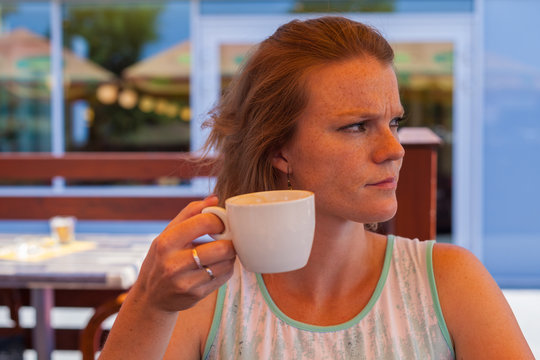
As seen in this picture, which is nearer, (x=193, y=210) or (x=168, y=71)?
(x=193, y=210)

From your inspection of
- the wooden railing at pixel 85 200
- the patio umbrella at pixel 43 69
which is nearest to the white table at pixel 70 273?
the wooden railing at pixel 85 200

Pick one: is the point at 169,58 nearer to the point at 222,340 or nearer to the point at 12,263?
the point at 12,263

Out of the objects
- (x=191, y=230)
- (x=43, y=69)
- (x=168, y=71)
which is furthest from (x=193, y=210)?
(x=43, y=69)

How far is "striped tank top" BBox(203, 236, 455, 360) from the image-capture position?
1.18m

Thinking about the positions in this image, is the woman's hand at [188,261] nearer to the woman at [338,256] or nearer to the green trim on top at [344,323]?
the woman at [338,256]

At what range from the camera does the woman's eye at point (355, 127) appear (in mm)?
1171

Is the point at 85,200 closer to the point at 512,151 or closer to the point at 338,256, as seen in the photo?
the point at 338,256

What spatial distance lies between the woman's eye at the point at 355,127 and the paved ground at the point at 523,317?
2863mm

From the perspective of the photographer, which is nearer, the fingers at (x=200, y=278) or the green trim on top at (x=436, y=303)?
the fingers at (x=200, y=278)

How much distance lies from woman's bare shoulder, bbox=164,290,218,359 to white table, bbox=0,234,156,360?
1.02 meters

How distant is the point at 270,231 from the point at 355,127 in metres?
0.39

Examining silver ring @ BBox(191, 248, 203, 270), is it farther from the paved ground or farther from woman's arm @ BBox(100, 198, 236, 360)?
the paved ground

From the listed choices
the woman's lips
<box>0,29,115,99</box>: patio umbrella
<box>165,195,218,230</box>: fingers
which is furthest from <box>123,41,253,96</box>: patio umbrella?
<box>165,195,218,230</box>: fingers

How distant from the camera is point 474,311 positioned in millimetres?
1164
